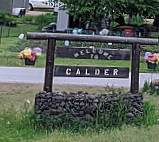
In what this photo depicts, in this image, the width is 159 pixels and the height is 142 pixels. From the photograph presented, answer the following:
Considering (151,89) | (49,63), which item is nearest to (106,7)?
(151,89)

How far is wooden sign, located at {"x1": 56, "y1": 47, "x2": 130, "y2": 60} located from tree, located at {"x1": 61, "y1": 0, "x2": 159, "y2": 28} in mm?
15954

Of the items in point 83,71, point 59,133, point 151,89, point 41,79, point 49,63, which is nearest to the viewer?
point 59,133

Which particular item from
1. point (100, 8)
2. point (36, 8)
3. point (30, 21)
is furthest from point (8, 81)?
point (36, 8)

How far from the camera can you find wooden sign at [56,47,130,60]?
6.64 metres

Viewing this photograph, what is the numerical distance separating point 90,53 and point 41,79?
207 inches

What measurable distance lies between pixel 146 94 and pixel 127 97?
297cm

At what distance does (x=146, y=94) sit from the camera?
9453 millimetres

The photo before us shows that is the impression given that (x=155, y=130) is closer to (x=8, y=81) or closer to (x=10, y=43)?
(x=8, y=81)

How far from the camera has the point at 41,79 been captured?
11.8 m

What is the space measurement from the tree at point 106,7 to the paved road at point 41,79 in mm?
10056

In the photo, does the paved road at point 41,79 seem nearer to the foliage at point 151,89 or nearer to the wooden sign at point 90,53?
the foliage at point 151,89

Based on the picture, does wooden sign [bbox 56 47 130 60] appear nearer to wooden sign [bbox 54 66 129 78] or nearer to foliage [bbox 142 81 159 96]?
wooden sign [bbox 54 66 129 78]

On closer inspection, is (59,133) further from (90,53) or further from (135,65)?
(135,65)

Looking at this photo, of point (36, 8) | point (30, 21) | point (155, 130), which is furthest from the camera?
point (36, 8)
